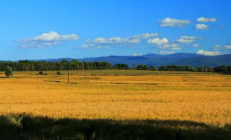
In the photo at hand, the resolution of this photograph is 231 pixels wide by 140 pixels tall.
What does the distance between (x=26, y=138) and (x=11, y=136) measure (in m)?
0.55

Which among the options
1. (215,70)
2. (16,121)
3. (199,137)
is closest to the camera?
(199,137)

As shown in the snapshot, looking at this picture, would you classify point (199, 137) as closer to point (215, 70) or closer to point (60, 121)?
point (60, 121)

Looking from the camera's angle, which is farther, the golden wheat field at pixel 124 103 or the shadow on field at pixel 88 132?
the golden wheat field at pixel 124 103

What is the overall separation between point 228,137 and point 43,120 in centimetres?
600

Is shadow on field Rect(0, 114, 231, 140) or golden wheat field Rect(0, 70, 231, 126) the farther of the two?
golden wheat field Rect(0, 70, 231, 126)

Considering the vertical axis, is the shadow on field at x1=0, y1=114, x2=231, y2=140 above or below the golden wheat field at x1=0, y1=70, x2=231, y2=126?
above

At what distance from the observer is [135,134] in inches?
298

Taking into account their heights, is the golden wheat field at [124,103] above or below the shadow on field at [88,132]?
below

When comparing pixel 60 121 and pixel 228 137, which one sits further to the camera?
pixel 60 121

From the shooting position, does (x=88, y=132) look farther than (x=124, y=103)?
Answer: No

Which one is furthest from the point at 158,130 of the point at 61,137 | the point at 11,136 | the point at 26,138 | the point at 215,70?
the point at 215,70

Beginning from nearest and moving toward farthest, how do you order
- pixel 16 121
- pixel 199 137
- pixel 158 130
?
pixel 199 137 < pixel 158 130 < pixel 16 121

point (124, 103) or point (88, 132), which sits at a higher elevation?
point (88, 132)

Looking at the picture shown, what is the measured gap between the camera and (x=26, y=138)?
7.47 metres
